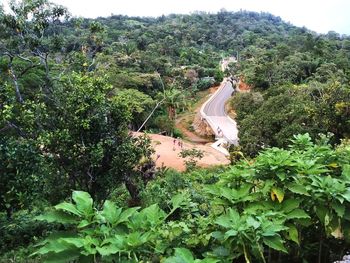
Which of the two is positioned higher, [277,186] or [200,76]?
[277,186]

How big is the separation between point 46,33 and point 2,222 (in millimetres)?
4874

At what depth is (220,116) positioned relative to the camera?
4019 cm

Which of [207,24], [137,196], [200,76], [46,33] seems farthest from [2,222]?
[207,24]

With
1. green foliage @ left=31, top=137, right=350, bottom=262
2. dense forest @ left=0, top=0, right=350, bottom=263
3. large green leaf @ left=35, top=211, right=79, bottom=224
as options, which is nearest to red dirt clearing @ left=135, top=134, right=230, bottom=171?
dense forest @ left=0, top=0, right=350, bottom=263

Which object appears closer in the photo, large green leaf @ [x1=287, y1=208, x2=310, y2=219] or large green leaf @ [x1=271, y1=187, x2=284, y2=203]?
large green leaf @ [x1=287, y1=208, x2=310, y2=219]

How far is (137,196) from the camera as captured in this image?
8.48 metres

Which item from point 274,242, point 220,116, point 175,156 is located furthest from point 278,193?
point 220,116

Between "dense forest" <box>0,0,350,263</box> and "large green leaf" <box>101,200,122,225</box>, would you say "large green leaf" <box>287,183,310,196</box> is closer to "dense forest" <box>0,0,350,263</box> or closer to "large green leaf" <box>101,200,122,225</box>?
"dense forest" <box>0,0,350,263</box>

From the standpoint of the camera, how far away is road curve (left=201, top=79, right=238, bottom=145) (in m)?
33.6

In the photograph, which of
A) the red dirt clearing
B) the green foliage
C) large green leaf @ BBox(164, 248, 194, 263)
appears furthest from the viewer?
the red dirt clearing

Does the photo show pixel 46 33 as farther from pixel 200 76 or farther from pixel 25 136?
pixel 200 76

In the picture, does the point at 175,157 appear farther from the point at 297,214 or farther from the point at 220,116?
the point at 297,214

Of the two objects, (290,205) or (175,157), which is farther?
(175,157)

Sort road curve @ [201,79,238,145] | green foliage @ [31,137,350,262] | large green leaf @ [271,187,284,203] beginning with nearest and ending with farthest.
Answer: green foliage @ [31,137,350,262] < large green leaf @ [271,187,284,203] < road curve @ [201,79,238,145]
